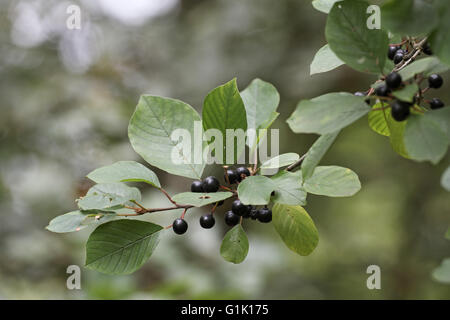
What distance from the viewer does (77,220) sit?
0.53m

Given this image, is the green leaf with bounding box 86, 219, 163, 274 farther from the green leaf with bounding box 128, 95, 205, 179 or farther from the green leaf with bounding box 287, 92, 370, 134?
the green leaf with bounding box 287, 92, 370, 134

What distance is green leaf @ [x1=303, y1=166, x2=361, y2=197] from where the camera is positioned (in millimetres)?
485

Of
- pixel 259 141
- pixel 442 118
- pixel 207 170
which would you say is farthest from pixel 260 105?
pixel 207 170

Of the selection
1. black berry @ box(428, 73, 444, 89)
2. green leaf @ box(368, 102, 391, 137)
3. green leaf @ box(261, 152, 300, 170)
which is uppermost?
black berry @ box(428, 73, 444, 89)

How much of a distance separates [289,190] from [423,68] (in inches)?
7.4

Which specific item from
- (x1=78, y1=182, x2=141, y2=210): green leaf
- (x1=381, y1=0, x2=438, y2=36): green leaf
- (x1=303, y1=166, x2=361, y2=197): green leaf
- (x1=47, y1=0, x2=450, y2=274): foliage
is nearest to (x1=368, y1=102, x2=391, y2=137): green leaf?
(x1=47, y1=0, x2=450, y2=274): foliage

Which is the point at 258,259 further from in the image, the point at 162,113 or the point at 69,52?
the point at 69,52

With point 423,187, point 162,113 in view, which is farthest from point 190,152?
point 423,187

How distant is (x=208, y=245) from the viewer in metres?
2.02

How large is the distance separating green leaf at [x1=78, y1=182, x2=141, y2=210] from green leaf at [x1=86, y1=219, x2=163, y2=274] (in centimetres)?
3

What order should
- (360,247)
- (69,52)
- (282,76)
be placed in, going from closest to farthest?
(282,76), (69,52), (360,247)

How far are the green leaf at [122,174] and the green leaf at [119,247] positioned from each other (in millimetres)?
59

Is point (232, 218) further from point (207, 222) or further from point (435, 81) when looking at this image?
point (435, 81)

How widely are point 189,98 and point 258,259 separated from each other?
1.07 meters
